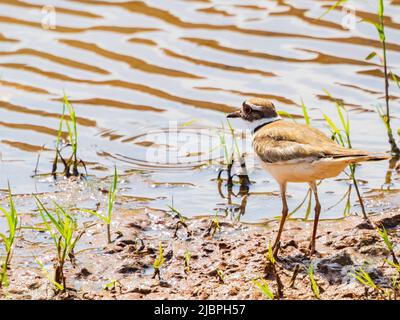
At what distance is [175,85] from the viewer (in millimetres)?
10859

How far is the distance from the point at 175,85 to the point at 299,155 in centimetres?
389

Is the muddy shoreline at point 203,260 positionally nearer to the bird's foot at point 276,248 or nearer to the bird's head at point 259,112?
the bird's foot at point 276,248

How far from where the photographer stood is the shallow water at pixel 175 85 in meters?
9.02

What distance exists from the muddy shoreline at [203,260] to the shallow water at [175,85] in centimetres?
52

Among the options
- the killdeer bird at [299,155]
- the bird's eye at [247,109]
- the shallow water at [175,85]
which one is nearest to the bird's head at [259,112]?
the bird's eye at [247,109]

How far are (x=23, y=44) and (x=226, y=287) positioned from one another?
19.4ft

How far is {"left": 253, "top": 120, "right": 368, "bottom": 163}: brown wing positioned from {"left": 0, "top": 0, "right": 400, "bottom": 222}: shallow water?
0.92 m

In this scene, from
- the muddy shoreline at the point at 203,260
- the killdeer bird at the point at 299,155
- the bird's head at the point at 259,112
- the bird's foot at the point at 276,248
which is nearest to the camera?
the muddy shoreline at the point at 203,260

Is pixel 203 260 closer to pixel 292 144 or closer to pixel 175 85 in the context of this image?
pixel 292 144

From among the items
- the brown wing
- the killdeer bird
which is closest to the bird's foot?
the killdeer bird

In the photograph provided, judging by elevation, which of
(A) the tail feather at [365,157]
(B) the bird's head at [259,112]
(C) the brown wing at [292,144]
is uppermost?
(B) the bird's head at [259,112]

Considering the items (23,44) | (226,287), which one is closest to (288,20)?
(23,44)

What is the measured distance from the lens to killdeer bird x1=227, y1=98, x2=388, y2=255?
697 centimetres

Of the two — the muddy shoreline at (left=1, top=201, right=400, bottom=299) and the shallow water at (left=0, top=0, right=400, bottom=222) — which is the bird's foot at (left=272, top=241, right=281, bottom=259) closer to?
the muddy shoreline at (left=1, top=201, right=400, bottom=299)
